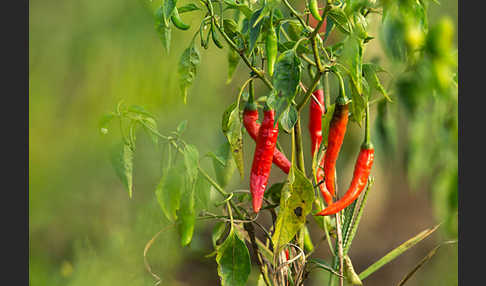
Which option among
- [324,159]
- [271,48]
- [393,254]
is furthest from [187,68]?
[393,254]

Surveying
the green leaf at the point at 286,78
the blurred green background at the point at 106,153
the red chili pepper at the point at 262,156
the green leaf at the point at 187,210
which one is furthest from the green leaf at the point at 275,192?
the blurred green background at the point at 106,153

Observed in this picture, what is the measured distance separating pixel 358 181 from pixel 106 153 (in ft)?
5.34

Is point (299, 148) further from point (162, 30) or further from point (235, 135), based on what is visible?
point (162, 30)

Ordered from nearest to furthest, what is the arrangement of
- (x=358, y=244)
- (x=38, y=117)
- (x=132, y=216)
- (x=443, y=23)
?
(x=443, y=23) → (x=38, y=117) → (x=132, y=216) → (x=358, y=244)

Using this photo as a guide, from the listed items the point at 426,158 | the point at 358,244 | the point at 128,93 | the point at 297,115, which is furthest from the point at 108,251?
the point at 426,158

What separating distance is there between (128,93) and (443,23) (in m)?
1.56

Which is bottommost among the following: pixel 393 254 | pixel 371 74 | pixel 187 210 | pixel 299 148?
pixel 393 254

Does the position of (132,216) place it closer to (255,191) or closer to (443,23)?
(255,191)

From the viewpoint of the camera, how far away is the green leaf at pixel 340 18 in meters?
0.90

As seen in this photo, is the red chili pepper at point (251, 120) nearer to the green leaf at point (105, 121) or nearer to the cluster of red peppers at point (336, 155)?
the cluster of red peppers at point (336, 155)

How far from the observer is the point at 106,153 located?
2.50 m

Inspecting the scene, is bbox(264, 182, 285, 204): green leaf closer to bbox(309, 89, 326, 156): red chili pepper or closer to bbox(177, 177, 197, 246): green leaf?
bbox(309, 89, 326, 156): red chili pepper

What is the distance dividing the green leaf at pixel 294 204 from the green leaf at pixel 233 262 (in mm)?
76

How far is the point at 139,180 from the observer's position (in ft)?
8.55
